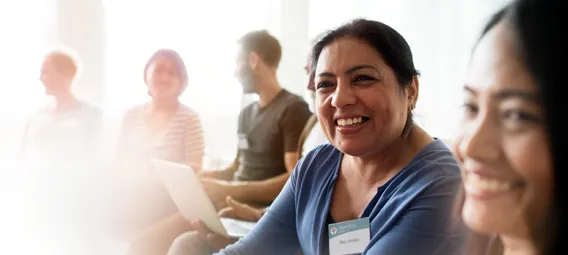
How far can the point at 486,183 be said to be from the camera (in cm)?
38

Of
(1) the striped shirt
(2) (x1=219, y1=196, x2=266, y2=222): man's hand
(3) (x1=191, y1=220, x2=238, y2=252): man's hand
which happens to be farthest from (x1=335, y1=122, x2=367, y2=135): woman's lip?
(1) the striped shirt

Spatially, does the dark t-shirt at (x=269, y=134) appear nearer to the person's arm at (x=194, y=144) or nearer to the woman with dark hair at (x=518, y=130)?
the person's arm at (x=194, y=144)

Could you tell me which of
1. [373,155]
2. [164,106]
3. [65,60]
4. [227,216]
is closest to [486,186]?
[373,155]

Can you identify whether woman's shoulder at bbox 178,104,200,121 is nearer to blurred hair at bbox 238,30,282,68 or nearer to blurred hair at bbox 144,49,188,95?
blurred hair at bbox 144,49,188,95

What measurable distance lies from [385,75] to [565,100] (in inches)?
23.8

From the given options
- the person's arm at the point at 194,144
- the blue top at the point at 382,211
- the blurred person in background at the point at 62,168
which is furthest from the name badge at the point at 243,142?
the blue top at the point at 382,211

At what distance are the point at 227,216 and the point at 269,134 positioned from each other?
1.29 ft

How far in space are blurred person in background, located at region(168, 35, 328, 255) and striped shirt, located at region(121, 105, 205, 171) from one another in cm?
29

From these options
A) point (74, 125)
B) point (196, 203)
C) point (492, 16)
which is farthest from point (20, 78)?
point (492, 16)

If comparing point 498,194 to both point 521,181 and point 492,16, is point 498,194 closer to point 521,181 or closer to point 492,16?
point 521,181

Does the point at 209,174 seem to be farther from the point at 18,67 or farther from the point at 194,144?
the point at 18,67

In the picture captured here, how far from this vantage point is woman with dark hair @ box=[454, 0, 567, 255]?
33 centimetres

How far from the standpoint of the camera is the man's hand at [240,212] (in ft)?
5.86

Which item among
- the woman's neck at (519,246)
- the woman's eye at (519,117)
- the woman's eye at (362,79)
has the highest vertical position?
the woman's eye at (362,79)
